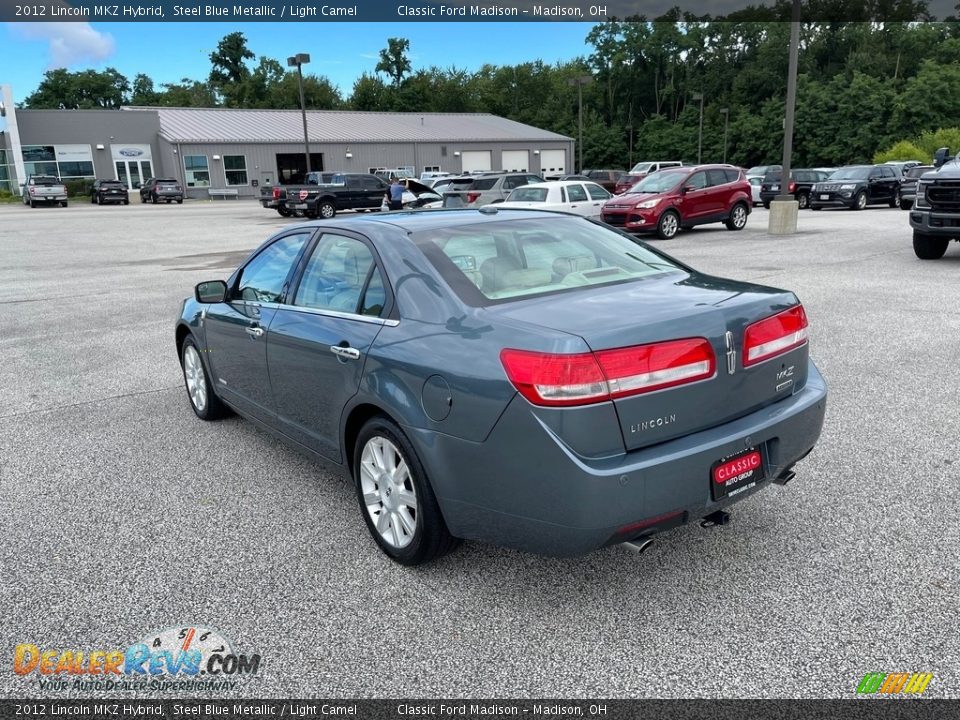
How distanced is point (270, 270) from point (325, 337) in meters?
1.11

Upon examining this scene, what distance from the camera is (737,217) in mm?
20344

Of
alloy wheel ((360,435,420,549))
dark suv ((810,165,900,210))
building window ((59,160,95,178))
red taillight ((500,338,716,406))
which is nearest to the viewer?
red taillight ((500,338,716,406))

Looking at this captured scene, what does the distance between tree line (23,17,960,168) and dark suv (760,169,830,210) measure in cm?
3712

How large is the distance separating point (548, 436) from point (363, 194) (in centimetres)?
2971

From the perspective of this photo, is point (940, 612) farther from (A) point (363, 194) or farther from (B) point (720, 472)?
(A) point (363, 194)

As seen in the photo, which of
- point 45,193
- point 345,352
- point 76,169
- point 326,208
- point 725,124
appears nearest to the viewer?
A: point 345,352

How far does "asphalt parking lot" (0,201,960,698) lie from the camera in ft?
8.89

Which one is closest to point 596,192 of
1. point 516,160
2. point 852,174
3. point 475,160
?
point 852,174

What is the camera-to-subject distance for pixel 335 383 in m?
3.61

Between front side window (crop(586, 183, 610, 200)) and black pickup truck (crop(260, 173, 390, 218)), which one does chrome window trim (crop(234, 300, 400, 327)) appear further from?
black pickup truck (crop(260, 173, 390, 218))

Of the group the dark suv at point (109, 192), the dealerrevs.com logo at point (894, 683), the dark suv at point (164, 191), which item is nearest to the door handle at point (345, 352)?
the dealerrevs.com logo at point (894, 683)

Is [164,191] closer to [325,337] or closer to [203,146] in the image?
[203,146]

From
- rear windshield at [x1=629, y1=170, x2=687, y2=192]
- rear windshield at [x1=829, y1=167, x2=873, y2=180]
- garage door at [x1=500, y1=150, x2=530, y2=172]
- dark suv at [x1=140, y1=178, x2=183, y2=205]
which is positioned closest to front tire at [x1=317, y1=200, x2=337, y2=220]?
rear windshield at [x1=629, y1=170, x2=687, y2=192]

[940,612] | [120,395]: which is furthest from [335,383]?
[120,395]
